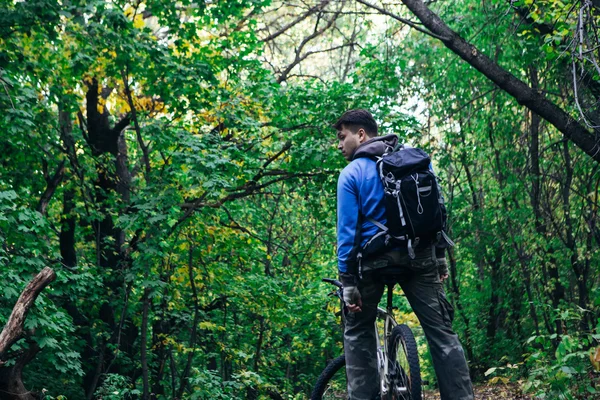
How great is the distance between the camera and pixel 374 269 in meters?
4.03

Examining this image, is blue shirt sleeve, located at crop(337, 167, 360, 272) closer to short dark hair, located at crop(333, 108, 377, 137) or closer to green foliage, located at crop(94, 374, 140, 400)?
short dark hair, located at crop(333, 108, 377, 137)

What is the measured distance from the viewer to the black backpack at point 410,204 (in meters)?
3.85

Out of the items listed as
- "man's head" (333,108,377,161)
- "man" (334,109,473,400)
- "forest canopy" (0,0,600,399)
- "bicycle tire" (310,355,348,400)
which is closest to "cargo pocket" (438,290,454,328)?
"man" (334,109,473,400)

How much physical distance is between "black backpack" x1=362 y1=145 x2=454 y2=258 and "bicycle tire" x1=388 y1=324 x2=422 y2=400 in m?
0.52

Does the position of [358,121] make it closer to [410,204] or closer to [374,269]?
[410,204]

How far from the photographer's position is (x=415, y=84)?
14.9 m

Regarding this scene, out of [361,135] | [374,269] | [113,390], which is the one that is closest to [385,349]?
[374,269]

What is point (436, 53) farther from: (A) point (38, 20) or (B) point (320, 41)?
Result: (A) point (38, 20)

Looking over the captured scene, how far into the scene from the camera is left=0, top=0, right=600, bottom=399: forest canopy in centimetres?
793

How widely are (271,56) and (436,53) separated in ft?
14.3

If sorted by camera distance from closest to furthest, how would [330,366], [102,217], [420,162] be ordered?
[420,162], [330,366], [102,217]

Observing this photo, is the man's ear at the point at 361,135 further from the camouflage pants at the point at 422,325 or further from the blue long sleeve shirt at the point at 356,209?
the camouflage pants at the point at 422,325

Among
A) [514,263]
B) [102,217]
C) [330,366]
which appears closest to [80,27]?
[102,217]

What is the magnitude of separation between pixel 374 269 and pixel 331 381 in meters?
1.54
